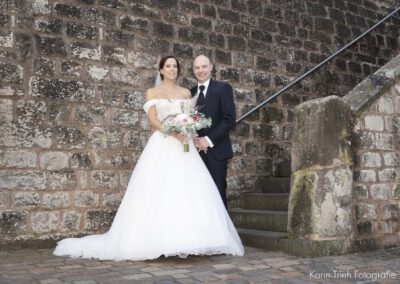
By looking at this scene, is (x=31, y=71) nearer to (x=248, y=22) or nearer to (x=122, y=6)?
(x=122, y=6)

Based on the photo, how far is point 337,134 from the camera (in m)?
4.07

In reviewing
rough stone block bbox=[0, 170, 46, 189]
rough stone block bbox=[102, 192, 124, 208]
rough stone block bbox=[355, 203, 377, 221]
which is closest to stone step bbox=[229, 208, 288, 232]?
rough stone block bbox=[355, 203, 377, 221]

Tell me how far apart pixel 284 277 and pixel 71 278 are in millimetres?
1580

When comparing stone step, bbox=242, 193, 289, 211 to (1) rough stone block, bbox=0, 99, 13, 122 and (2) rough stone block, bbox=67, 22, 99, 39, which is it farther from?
(1) rough stone block, bbox=0, 99, 13, 122

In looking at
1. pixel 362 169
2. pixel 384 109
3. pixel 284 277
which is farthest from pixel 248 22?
pixel 284 277

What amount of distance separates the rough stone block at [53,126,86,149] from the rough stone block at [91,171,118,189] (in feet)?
1.27

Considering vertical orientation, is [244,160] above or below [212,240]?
above

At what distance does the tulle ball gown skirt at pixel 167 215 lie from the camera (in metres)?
3.74

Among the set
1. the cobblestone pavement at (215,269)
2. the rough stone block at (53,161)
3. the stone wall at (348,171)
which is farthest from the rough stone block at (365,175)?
the rough stone block at (53,161)

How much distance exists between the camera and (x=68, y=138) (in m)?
4.99

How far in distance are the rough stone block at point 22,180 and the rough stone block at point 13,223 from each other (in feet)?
0.93

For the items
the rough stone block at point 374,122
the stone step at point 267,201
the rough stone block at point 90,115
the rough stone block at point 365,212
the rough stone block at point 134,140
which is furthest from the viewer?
the rough stone block at point 134,140

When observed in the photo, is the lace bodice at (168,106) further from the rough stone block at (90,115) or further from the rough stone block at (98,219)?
the rough stone block at (98,219)

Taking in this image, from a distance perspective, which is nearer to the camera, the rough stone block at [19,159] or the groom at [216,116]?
the groom at [216,116]
